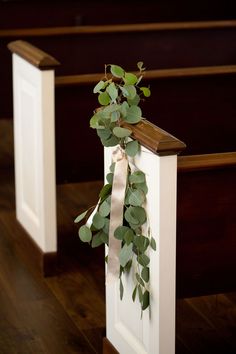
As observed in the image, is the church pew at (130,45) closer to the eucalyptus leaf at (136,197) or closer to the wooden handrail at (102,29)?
Answer: the wooden handrail at (102,29)

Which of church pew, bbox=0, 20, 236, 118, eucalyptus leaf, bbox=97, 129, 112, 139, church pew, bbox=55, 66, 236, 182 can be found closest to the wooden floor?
church pew, bbox=55, 66, 236, 182

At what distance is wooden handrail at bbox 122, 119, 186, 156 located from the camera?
2.79 m

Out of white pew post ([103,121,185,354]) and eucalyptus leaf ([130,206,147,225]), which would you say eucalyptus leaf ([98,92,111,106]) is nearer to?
white pew post ([103,121,185,354])

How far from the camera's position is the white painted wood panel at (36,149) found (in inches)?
162

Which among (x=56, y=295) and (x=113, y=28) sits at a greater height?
(x=113, y=28)

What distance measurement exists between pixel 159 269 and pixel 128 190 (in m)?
0.27

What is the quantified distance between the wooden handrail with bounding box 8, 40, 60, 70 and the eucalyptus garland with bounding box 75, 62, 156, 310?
3.45ft

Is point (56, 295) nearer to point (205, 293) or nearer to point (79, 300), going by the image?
point (79, 300)

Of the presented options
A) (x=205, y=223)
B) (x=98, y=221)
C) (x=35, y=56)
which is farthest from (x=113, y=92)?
(x=35, y=56)

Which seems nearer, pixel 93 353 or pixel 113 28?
pixel 93 353

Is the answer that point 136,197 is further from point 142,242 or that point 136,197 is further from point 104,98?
point 104,98

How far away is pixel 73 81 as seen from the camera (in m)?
4.31

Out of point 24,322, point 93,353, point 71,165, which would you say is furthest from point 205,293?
point 71,165

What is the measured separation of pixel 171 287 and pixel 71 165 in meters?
1.56
